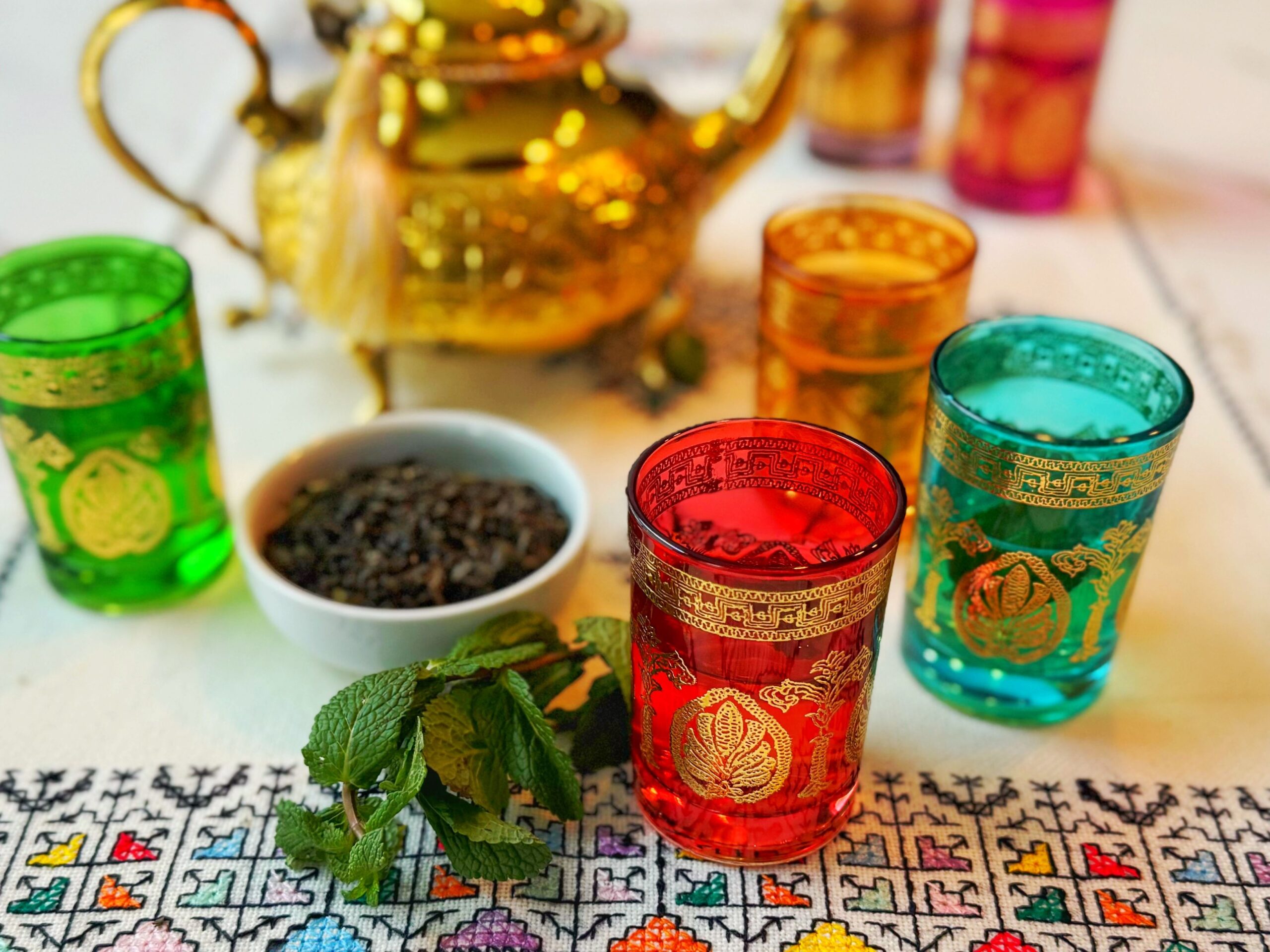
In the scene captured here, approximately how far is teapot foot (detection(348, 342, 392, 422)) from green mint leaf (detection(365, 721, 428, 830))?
0.33m

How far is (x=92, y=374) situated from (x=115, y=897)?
0.26m

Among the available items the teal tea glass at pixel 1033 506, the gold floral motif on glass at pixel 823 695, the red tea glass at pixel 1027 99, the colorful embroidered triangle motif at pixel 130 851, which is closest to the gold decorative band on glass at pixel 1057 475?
the teal tea glass at pixel 1033 506

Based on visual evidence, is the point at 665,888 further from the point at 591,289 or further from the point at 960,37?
the point at 960,37

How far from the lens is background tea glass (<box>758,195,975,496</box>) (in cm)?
72

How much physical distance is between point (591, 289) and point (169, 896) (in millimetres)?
441

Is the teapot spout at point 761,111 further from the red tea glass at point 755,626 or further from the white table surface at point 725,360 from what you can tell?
the red tea glass at point 755,626

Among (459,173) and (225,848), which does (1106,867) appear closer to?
(225,848)

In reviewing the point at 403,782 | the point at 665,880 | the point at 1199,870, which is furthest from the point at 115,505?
the point at 1199,870

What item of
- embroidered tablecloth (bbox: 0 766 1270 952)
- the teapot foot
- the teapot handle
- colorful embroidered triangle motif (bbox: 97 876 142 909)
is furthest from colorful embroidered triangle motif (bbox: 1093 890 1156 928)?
the teapot handle

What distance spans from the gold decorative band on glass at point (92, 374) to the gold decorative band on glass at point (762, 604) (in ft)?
1.00

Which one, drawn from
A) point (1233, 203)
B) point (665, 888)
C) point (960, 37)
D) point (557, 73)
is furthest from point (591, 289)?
point (960, 37)

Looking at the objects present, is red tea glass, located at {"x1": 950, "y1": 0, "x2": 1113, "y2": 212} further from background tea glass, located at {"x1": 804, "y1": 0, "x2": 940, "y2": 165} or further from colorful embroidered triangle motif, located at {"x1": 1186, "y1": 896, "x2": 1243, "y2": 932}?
colorful embroidered triangle motif, located at {"x1": 1186, "y1": 896, "x2": 1243, "y2": 932}

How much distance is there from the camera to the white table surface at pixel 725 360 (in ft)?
2.16

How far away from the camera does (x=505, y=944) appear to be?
0.55 m
